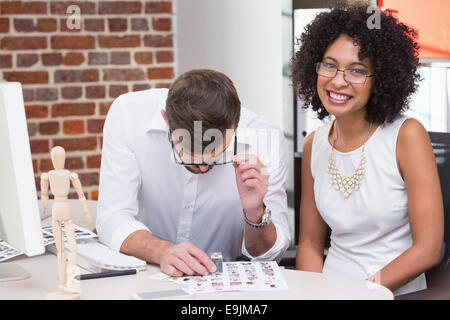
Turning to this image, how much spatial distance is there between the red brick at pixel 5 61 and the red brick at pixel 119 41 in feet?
1.41

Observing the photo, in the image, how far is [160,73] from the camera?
3.16 meters

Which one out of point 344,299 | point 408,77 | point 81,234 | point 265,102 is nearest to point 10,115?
point 81,234

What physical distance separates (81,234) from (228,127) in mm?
442

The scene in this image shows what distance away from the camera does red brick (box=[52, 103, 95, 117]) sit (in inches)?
119

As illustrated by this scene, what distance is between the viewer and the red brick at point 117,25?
10.1ft

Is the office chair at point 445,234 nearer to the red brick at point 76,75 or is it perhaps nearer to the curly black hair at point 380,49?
the curly black hair at point 380,49

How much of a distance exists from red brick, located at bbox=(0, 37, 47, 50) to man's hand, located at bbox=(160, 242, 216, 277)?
201 cm

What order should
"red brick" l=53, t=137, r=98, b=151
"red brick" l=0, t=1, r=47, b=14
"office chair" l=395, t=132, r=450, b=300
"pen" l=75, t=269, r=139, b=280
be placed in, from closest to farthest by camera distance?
1. "pen" l=75, t=269, r=139, b=280
2. "office chair" l=395, t=132, r=450, b=300
3. "red brick" l=0, t=1, r=47, b=14
4. "red brick" l=53, t=137, r=98, b=151

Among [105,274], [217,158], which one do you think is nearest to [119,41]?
[217,158]

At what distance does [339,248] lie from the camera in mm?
1606

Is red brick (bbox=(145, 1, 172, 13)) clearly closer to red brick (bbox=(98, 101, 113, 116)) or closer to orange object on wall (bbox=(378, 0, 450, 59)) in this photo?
red brick (bbox=(98, 101, 113, 116))

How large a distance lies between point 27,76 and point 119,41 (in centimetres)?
47

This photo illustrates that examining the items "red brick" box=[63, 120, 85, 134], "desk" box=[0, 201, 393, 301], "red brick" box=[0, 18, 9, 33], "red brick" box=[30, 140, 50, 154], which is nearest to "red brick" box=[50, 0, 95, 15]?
"red brick" box=[0, 18, 9, 33]

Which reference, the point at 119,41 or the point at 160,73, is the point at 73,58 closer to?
the point at 119,41
